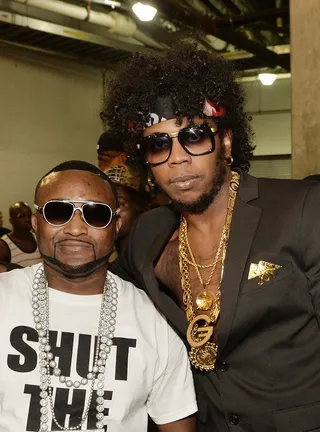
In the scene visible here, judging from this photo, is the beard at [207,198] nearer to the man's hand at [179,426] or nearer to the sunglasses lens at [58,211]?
the sunglasses lens at [58,211]

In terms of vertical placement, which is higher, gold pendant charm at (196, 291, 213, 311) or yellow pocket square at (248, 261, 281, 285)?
yellow pocket square at (248, 261, 281, 285)

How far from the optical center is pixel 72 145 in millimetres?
11562

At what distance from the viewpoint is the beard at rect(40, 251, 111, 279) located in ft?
8.95

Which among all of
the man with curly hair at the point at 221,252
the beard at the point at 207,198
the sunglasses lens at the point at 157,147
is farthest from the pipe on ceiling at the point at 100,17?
the beard at the point at 207,198

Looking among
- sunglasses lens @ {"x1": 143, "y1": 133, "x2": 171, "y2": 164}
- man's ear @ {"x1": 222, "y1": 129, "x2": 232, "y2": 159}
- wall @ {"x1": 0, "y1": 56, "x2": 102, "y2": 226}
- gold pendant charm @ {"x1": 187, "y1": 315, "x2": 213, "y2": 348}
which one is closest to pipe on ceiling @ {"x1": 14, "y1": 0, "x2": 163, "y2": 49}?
wall @ {"x1": 0, "y1": 56, "x2": 102, "y2": 226}

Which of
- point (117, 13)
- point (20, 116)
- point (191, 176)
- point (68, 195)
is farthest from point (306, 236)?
point (20, 116)

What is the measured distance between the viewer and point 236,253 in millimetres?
2785

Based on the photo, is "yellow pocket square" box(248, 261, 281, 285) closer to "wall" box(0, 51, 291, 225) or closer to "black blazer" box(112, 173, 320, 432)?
"black blazer" box(112, 173, 320, 432)

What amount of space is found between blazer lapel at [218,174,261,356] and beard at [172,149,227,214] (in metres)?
0.12

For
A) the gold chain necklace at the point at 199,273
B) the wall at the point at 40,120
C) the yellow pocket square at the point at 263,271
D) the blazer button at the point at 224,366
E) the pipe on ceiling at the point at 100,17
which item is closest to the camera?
the yellow pocket square at the point at 263,271

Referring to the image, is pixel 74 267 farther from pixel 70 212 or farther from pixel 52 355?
pixel 52 355

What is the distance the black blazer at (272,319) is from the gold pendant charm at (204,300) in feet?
0.32

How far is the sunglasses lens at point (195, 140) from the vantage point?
291 cm

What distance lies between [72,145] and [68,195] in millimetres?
8930
